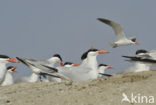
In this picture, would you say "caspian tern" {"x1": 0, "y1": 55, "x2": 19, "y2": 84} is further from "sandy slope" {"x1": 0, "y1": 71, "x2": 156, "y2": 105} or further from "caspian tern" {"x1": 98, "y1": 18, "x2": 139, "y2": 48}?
"caspian tern" {"x1": 98, "y1": 18, "x2": 139, "y2": 48}

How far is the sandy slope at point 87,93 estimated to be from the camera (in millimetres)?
7340

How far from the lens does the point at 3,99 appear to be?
7980 millimetres

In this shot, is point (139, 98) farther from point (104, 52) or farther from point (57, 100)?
point (104, 52)

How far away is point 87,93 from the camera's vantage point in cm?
773

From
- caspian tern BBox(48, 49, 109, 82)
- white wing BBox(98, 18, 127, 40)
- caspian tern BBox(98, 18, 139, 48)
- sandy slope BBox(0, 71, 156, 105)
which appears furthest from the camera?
caspian tern BBox(98, 18, 139, 48)

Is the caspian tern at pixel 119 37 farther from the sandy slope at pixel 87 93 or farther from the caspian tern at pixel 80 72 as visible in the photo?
the sandy slope at pixel 87 93

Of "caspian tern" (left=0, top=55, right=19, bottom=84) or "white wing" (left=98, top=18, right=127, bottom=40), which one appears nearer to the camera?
"caspian tern" (left=0, top=55, right=19, bottom=84)

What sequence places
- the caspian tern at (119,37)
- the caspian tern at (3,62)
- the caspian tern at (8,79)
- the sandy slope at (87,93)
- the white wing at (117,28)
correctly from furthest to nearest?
the caspian tern at (119,37)
the white wing at (117,28)
the caspian tern at (8,79)
the caspian tern at (3,62)
the sandy slope at (87,93)

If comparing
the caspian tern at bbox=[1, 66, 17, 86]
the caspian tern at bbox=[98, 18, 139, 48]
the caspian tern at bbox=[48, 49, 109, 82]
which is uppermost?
the caspian tern at bbox=[98, 18, 139, 48]

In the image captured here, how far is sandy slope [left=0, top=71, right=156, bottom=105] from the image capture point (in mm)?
7340

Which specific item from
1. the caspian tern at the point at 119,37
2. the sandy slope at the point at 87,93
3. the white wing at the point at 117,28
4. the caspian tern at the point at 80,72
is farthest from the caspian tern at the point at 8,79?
the sandy slope at the point at 87,93

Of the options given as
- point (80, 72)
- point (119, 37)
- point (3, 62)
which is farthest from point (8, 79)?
point (119, 37)

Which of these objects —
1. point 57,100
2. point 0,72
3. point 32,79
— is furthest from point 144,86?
point 32,79

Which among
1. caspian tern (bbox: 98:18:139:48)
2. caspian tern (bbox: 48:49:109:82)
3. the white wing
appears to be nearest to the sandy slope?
caspian tern (bbox: 48:49:109:82)
